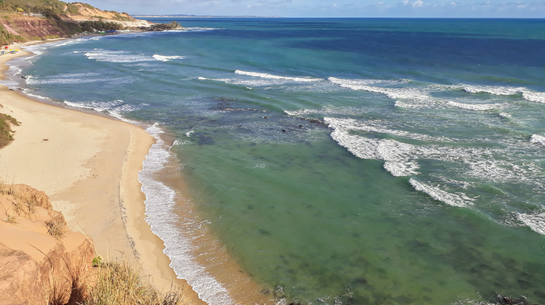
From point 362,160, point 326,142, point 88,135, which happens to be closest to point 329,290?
point 362,160

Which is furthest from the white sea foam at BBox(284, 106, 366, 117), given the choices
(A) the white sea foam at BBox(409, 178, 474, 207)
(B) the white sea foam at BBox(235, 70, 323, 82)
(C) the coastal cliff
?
(C) the coastal cliff

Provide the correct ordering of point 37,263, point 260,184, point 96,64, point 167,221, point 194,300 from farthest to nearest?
point 96,64
point 260,184
point 167,221
point 194,300
point 37,263

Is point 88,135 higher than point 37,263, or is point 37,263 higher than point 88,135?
point 37,263

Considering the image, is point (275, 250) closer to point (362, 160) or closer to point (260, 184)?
point (260, 184)

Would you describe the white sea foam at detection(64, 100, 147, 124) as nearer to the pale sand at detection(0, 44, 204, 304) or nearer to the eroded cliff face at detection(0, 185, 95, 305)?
the pale sand at detection(0, 44, 204, 304)

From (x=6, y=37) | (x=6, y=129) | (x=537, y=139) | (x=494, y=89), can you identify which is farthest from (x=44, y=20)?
(x=537, y=139)

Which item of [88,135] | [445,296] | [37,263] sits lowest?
[445,296]

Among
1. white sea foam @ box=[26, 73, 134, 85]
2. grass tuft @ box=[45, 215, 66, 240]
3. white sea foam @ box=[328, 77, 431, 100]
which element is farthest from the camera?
white sea foam @ box=[26, 73, 134, 85]
